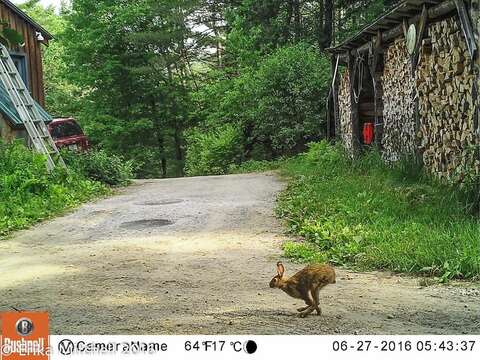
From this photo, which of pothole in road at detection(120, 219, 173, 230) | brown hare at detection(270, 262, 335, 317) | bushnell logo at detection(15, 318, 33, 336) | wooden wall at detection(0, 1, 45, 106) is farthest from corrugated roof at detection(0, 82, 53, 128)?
brown hare at detection(270, 262, 335, 317)

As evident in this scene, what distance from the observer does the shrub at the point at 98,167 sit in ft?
32.9

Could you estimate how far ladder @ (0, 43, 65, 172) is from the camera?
8547mm

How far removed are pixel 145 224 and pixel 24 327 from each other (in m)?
3.61

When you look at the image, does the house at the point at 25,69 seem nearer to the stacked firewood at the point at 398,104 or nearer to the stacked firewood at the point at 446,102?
the stacked firewood at the point at 398,104

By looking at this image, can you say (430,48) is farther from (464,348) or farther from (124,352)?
(124,352)

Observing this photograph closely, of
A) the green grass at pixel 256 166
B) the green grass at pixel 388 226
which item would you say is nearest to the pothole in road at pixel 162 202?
the green grass at pixel 388 226

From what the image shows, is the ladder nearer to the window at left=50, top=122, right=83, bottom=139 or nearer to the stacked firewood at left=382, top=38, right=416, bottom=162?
the window at left=50, top=122, right=83, bottom=139

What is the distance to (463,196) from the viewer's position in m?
4.67

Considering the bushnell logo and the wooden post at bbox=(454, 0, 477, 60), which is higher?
the wooden post at bbox=(454, 0, 477, 60)

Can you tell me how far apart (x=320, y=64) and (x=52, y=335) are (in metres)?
12.9

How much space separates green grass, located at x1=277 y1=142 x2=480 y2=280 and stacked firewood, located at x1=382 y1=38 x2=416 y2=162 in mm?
1337

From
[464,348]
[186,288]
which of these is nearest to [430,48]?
[186,288]

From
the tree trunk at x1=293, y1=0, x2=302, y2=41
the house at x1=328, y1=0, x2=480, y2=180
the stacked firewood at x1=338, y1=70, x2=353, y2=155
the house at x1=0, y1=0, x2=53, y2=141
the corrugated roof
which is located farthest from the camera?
the tree trunk at x1=293, y1=0, x2=302, y2=41

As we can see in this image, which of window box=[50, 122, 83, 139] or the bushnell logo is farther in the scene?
window box=[50, 122, 83, 139]
